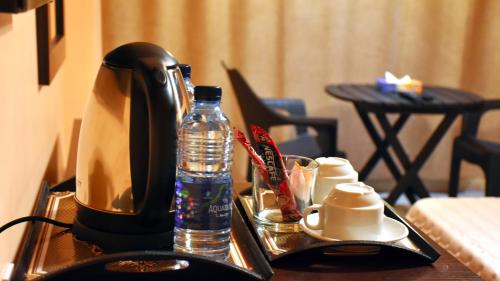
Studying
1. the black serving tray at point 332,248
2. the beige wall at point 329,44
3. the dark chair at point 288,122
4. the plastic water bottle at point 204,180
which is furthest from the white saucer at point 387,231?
the beige wall at point 329,44

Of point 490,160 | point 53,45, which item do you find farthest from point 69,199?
point 490,160

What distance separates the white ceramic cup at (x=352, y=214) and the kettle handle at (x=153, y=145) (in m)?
0.26

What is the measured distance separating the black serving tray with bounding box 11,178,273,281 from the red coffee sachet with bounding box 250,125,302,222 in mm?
85

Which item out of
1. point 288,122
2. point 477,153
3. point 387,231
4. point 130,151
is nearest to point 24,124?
point 130,151

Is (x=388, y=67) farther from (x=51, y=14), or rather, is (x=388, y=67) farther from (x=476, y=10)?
(x=51, y=14)

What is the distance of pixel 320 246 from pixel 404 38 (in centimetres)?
281

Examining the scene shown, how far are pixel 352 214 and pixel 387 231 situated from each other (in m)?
0.11

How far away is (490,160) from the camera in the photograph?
3.02 meters

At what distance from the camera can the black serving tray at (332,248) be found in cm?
100

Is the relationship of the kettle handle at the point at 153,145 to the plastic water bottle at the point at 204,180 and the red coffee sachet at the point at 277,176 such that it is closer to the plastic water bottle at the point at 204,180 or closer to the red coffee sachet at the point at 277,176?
the plastic water bottle at the point at 204,180

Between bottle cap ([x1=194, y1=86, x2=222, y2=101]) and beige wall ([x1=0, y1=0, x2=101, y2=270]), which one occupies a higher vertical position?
bottle cap ([x1=194, y1=86, x2=222, y2=101])

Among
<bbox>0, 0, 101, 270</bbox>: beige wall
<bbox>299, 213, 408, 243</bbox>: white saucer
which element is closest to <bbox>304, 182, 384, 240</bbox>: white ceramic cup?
<bbox>299, 213, 408, 243</bbox>: white saucer

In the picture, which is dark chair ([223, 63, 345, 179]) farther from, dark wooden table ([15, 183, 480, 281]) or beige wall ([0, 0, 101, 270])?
dark wooden table ([15, 183, 480, 281])

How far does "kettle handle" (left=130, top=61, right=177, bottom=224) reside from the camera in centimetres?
91
